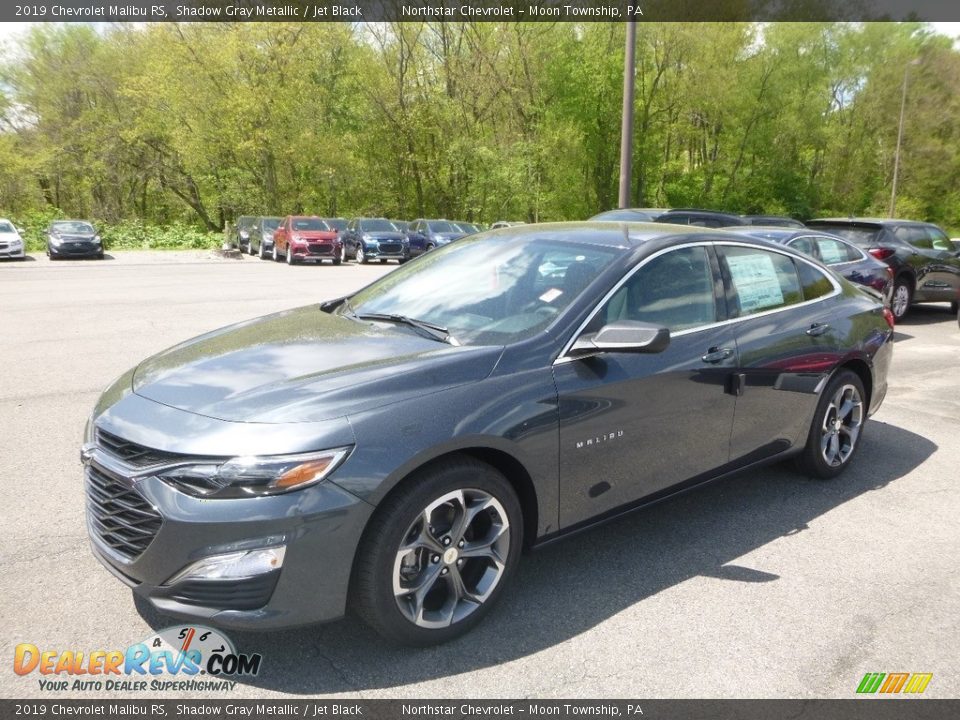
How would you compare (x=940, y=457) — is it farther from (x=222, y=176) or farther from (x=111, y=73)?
(x=111, y=73)

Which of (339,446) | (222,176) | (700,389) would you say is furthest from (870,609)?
(222,176)

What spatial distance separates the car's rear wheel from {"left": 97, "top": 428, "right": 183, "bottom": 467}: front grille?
1262 centimetres

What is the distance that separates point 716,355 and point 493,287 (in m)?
1.19

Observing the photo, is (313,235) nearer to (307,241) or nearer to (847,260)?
(307,241)

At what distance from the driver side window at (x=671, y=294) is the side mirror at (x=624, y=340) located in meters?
0.20

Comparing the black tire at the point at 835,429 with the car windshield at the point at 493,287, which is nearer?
the car windshield at the point at 493,287

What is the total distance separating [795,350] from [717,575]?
4.88ft

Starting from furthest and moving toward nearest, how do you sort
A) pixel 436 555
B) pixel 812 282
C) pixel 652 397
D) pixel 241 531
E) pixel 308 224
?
pixel 308 224 → pixel 812 282 → pixel 652 397 → pixel 436 555 → pixel 241 531

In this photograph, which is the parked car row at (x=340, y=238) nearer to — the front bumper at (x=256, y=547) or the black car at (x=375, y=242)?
the black car at (x=375, y=242)

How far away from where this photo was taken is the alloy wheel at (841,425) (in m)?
4.68

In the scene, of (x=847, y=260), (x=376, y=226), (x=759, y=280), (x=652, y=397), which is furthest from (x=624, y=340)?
(x=376, y=226)

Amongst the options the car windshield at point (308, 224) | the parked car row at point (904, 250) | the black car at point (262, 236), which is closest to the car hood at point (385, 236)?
the car windshield at point (308, 224)

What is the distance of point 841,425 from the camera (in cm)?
480
